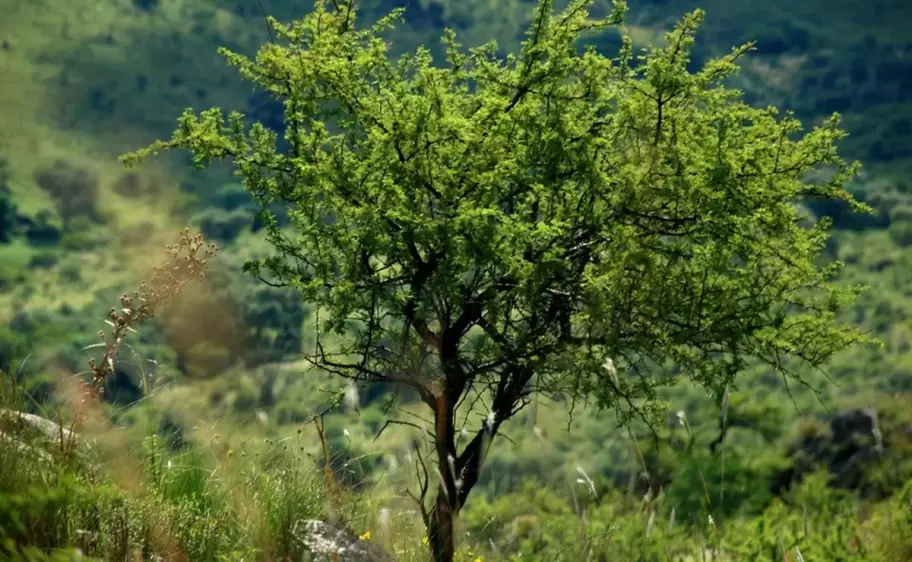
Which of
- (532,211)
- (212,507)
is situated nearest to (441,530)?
(212,507)

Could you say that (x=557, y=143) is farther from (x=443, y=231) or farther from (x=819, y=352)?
(x=819, y=352)

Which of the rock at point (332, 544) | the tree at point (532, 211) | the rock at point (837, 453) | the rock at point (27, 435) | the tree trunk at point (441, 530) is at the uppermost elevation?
the rock at point (837, 453)

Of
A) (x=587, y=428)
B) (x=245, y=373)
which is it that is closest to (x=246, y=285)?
(x=245, y=373)

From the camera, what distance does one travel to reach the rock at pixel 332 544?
20.9 feet

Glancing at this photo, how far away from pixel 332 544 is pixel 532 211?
156 inches

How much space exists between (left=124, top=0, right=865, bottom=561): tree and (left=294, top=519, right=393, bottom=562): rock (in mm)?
1330

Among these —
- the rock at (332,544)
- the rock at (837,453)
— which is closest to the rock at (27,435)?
the rock at (332,544)

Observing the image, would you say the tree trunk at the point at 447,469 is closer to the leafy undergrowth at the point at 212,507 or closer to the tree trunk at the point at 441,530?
the tree trunk at the point at 441,530

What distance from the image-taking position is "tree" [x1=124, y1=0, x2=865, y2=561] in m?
8.70

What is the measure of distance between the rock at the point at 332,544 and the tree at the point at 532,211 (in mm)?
1330

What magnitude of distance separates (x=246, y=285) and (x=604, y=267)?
188 m

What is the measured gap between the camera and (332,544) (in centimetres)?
664

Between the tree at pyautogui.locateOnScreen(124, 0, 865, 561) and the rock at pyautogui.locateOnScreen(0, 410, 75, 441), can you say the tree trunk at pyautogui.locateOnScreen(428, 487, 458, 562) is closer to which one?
the tree at pyautogui.locateOnScreen(124, 0, 865, 561)

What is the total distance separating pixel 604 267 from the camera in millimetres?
8883
